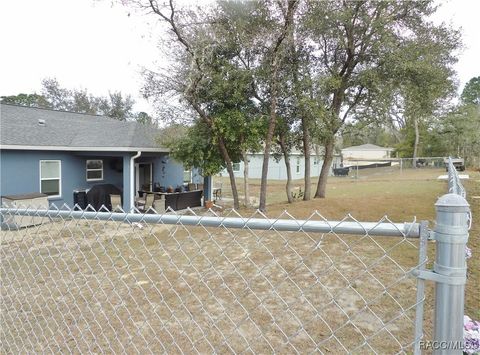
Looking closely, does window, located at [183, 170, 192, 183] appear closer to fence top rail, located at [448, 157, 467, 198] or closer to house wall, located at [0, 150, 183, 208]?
house wall, located at [0, 150, 183, 208]

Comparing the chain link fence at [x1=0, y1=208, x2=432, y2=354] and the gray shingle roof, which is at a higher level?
the gray shingle roof

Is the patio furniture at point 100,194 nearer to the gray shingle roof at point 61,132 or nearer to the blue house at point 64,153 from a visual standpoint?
the blue house at point 64,153

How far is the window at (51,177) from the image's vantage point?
1175 cm

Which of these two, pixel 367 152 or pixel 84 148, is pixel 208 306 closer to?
pixel 84 148

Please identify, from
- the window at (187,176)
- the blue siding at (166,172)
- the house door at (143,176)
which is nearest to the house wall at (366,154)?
the window at (187,176)

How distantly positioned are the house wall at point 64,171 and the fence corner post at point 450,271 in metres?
11.7

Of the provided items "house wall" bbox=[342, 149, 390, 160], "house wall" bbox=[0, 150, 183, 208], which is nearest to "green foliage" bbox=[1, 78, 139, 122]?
"house wall" bbox=[0, 150, 183, 208]

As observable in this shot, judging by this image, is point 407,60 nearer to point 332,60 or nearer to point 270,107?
point 332,60

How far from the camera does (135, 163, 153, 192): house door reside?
14.9m

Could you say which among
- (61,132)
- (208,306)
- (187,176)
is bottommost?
(208,306)

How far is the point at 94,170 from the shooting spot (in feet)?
44.4

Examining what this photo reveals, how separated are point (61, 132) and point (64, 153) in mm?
1262

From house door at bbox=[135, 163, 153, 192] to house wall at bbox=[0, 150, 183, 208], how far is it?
28 cm

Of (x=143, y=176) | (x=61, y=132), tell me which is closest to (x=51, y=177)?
(x=61, y=132)
